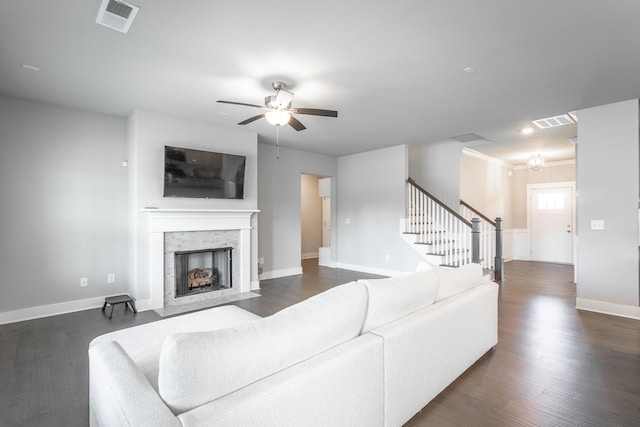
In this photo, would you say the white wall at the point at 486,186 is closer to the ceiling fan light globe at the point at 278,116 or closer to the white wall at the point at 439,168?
the white wall at the point at 439,168

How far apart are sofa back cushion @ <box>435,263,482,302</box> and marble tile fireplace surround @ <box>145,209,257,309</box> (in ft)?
11.4

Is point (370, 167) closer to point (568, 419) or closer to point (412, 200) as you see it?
point (412, 200)

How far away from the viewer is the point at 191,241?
15.2 ft

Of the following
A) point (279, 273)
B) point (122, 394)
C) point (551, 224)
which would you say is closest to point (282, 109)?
point (122, 394)

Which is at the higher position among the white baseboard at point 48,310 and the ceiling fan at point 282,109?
the ceiling fan at point 282,109

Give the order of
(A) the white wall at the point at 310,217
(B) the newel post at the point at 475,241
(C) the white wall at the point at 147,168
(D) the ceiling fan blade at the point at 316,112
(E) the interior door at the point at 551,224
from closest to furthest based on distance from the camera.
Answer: (D) the ceiling fan blade at the point at 316,112
(C) the white wall at the point at 147,168
(B) the newel post at the point at 475,241
(E) the interior door at the point at 551,224
(A) the white wall at the point at 310,217

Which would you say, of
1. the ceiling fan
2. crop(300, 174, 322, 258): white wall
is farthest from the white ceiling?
crop(300, 174, 322, 258): white wall

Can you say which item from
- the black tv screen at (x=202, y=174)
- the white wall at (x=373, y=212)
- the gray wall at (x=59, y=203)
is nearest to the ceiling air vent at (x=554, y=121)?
the white wall at (x=373, y=212)

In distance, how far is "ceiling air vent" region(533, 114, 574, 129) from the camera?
15.1ft

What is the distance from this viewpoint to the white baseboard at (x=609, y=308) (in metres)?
3.77

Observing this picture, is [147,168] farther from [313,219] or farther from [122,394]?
[313,219]

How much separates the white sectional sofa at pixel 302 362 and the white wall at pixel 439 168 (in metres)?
4.97

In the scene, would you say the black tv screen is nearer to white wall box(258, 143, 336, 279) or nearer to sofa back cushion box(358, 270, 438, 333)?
white wall box(258, 143, 336, 279)

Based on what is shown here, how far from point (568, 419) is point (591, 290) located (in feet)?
9.68
